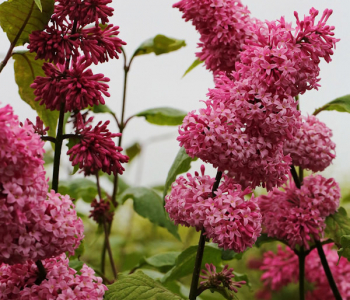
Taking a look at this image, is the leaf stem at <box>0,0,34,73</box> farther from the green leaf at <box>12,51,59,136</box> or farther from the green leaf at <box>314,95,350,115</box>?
the green leaf at <box>314,95,350,115</box>

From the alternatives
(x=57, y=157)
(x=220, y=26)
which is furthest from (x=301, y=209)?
(x=57, y=157)

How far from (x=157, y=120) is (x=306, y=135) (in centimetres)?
54

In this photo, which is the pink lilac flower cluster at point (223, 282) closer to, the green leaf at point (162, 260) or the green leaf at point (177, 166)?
the green leaf at point (177, 166)

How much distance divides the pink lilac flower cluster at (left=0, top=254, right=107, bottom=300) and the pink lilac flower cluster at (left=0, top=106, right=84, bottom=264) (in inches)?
2.7

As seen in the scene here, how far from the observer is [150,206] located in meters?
1.42

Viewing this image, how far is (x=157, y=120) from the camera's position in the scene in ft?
5.07

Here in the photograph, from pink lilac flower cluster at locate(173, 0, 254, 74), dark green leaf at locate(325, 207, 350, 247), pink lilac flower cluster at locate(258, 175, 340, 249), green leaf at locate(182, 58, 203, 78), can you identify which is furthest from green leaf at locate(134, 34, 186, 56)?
dark green leaf at locate(325, 207, 350, 247)

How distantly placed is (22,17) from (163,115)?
65cm

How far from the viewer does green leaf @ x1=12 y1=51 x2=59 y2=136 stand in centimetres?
106

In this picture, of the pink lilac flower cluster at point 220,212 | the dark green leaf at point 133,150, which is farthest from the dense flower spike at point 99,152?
the dark green leaf at point 133,150

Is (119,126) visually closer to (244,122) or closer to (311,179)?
(311,179)

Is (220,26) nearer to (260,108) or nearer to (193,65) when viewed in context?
(260,108)

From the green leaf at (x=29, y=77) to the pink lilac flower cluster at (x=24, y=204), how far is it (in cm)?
35

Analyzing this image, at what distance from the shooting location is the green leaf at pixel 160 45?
1.43m
